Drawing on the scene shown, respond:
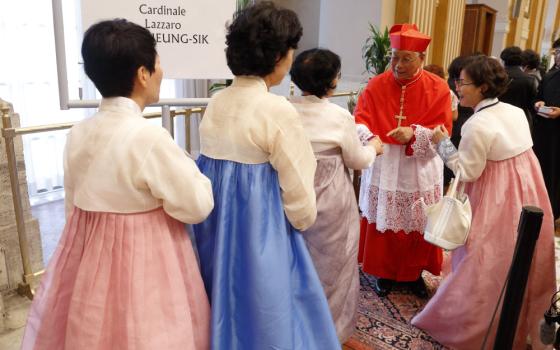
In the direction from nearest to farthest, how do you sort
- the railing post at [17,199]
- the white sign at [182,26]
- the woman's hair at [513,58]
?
1. the white sign at [182,26]
2. the railing post at [17,199]
3. the woman's hair at [513,58]

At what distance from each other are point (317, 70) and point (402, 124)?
2.61 feet

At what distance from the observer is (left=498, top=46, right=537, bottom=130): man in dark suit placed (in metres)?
3.77

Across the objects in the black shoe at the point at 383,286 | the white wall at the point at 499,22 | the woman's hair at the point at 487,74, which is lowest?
the black shoe at the point at 383,286

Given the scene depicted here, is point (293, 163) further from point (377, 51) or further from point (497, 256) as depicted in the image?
point (377, 51)

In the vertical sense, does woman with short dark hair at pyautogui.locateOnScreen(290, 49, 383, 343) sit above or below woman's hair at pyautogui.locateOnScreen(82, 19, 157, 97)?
below

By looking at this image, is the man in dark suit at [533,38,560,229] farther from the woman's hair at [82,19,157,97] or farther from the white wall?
the white wall

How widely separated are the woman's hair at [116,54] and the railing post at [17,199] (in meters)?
1.12

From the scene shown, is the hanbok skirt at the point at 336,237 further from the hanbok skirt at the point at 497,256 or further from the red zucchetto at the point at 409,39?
the red zucchetto at the point at 409,39

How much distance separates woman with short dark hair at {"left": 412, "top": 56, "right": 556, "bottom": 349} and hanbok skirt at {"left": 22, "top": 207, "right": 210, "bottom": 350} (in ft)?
4.03

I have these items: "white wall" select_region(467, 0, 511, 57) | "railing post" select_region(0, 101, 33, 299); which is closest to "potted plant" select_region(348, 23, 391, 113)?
"railing post" select_region(0, 101, 33, 299)

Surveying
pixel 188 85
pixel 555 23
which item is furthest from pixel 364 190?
pixel 555 23

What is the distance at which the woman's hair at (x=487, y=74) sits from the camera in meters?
1.86

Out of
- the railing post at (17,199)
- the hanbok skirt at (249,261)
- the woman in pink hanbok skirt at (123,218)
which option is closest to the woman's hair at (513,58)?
the hanbok skirt at (249,261)

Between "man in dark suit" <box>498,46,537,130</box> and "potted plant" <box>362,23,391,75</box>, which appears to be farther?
"potted plant" <box>362,23,391,75</box>
